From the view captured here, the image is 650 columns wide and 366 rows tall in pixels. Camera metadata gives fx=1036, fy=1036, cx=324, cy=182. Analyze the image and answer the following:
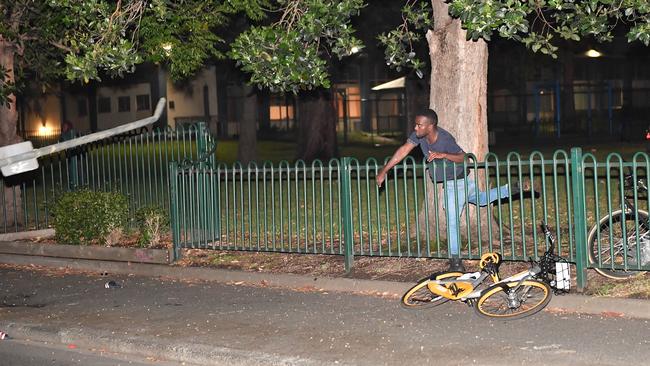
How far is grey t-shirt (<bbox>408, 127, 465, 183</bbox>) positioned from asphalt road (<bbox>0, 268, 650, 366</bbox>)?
4.36 feet

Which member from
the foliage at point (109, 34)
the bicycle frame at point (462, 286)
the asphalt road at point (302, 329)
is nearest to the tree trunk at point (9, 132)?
the foliage at point (109, 34)

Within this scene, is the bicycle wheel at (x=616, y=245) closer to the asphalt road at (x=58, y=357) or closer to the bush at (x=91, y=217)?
the asphalt road at (x=58, y=357)

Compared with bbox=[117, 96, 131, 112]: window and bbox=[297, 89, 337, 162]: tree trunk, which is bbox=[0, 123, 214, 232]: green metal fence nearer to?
bbox=[297, 89, 337, 162]: tree trunk

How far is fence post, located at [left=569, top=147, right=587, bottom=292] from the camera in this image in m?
9.16

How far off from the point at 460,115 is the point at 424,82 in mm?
21270

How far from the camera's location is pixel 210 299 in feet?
34.7

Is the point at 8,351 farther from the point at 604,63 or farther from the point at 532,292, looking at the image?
the point at 604,63

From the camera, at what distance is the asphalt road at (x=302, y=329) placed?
7.74 m

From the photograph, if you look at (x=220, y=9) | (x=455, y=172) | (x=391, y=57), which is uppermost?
(x=220, y=9)

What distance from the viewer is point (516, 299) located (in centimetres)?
879

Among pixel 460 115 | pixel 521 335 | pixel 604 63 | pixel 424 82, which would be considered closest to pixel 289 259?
pixel 460 115

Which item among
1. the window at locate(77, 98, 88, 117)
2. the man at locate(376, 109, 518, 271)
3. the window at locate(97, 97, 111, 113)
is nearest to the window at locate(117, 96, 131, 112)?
the window at locate(97, 97, 111, 113)

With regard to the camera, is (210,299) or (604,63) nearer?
(210,299)

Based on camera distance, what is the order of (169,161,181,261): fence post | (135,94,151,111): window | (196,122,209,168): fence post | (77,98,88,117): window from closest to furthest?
(169,161,181,261): fence post → (196,122,209,168): fence post → (135,94,151,111): window → (77,98,88,117): window
